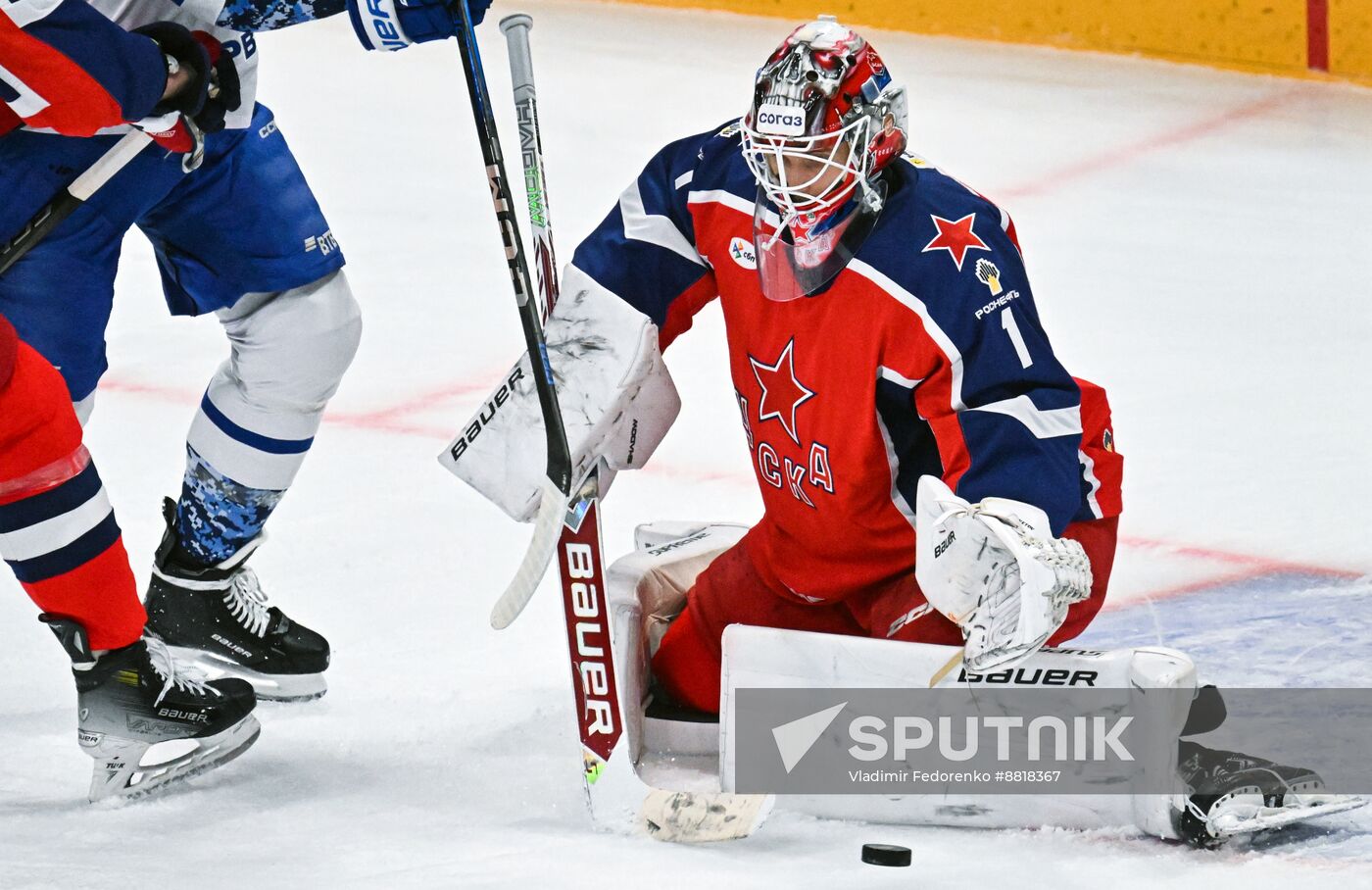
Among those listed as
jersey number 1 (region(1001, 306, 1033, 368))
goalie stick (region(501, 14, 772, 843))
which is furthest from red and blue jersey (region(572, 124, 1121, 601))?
goalie stick (region(501, 14, 772, 843))

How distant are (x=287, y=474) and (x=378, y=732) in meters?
0.39

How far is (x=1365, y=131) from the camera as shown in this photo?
5.20 meters

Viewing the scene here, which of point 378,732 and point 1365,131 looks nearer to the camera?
point 378,732

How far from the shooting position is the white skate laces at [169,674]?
2.37 m

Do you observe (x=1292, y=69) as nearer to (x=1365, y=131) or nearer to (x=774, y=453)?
(x=1365, y=131)

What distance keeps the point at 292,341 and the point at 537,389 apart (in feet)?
1.56

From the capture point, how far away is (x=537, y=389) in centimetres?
230

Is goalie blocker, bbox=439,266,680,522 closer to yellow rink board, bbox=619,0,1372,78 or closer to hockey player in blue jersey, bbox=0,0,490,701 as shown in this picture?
hockey player in blue jersey, bbox=0,0,490,701

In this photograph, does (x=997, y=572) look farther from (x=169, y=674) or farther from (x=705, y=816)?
(x=169, y=674)

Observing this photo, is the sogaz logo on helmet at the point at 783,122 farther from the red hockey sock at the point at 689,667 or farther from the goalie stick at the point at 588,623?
the red hockey sock at the point at 689,667

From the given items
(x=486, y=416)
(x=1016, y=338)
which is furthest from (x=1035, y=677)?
(x=486, y=416)

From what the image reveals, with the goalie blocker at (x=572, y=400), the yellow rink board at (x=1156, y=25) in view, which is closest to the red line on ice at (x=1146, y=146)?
the yellow rink board at (x=1156, y=25)

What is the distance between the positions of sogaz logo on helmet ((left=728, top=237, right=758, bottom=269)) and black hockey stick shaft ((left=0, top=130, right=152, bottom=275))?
0.72 metres

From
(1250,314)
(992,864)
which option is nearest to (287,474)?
(992,864)
